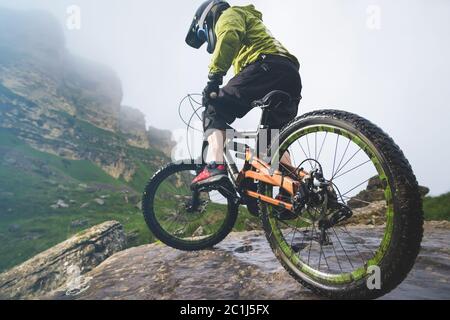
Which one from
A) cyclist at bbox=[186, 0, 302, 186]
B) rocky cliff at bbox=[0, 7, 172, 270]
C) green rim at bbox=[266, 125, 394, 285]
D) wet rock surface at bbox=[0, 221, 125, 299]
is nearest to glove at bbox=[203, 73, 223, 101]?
cyclist at bbox=[186, 0, 302, 186]

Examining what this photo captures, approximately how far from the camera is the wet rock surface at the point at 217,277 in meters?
3.71

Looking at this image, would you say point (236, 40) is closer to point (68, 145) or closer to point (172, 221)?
point (172, 221)

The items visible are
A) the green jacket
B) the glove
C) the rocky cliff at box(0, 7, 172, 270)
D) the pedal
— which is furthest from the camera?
the rocky cliff at box(0, 7, 172, 270)

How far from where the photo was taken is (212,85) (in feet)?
16.6

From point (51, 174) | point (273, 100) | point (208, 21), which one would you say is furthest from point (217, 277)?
point (51, 174)

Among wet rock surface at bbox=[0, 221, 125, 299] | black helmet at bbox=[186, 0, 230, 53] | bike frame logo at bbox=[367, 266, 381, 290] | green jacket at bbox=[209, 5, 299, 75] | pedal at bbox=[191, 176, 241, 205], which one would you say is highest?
black helmet at bbox=[186, 0, 230, 53]

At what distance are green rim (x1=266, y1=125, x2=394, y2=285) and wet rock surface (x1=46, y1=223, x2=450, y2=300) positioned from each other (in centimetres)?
26

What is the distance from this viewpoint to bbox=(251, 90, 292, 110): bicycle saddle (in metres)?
4.50

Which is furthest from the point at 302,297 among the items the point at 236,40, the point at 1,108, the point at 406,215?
the point at 1,108

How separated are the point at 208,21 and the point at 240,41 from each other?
117 centimetres

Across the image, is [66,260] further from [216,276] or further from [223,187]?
[216,276]

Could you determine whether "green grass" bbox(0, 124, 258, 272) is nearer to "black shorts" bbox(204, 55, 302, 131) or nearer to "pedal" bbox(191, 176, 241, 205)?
"pedal" bbox(191, 176, 241, 205)

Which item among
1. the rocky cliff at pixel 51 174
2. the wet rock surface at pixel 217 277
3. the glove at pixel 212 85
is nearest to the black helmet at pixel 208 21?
the glove at pixel 212 85

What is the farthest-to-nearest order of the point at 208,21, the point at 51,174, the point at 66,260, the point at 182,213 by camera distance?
the point at 51,174 < the point at 66,260 < the point at 182,213 < the point at 208,21
